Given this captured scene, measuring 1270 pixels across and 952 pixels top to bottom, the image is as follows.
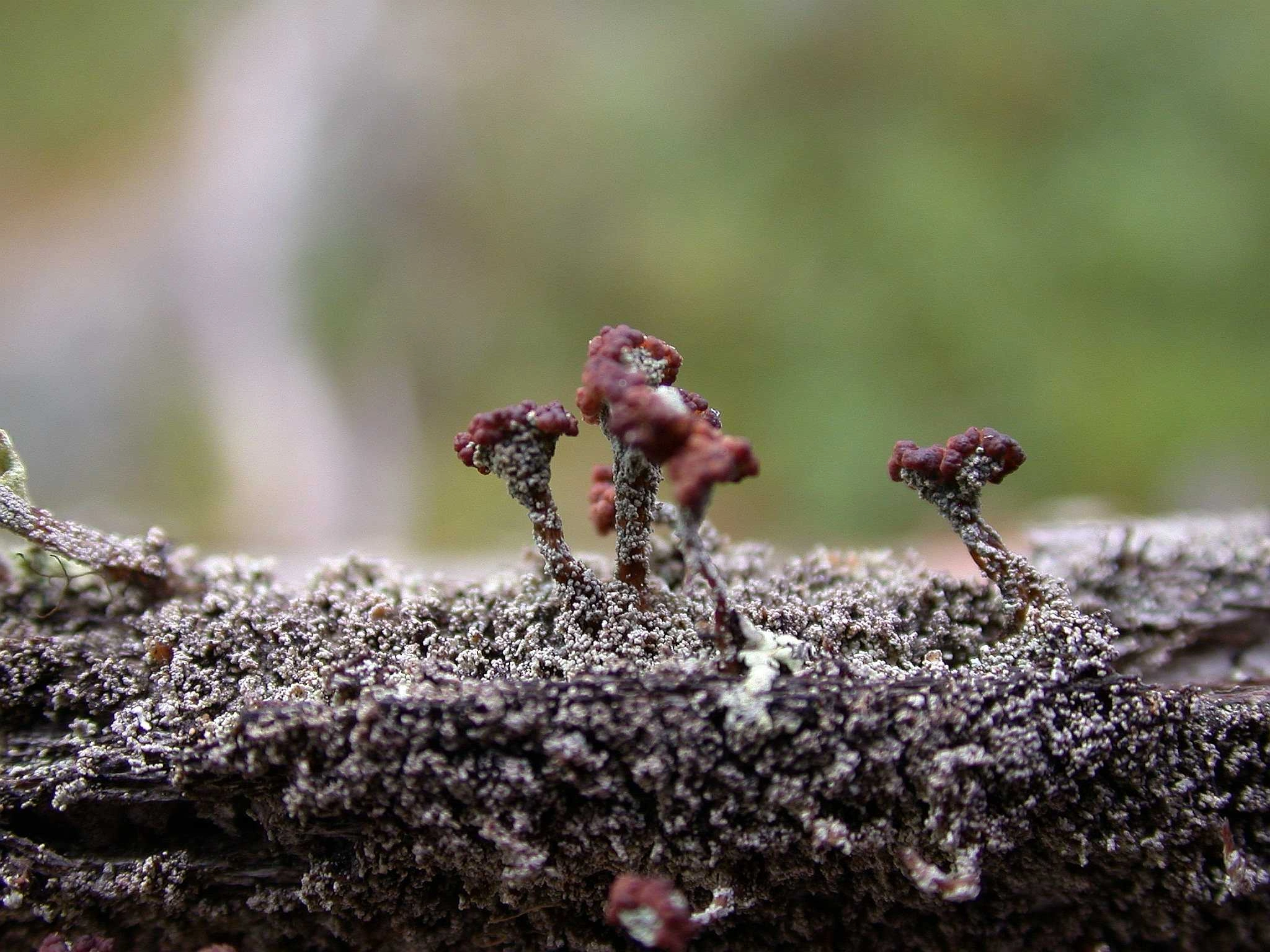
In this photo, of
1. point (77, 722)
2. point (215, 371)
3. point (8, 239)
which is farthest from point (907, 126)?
point (8, 239)

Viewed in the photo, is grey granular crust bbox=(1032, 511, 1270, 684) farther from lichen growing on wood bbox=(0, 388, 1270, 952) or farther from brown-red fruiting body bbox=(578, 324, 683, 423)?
brown-red fruiting body bbox=(578, 324, 683, 423)

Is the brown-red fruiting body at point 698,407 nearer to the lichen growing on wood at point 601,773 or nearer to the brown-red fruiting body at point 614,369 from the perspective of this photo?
the brown-red fruiting body at point 614,369

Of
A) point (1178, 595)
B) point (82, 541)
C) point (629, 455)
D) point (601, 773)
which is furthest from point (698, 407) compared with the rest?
point (1178, 595)

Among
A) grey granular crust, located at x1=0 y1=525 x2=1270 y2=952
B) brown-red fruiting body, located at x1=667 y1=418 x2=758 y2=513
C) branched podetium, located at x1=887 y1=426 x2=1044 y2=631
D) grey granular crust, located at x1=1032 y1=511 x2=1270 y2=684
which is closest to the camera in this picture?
brown-red fruiting body, located at x1=667 y1=418 x2=758 y2=513

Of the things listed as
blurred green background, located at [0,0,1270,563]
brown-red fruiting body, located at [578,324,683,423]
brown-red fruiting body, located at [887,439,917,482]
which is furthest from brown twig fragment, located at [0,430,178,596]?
blurred green background, located at [0,0,1270,563]

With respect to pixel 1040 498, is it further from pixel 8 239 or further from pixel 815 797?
→ pixel 8 239

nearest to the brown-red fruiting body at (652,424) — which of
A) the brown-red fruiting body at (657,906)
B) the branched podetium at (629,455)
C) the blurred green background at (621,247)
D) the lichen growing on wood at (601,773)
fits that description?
the branched podetium at (629,455)
